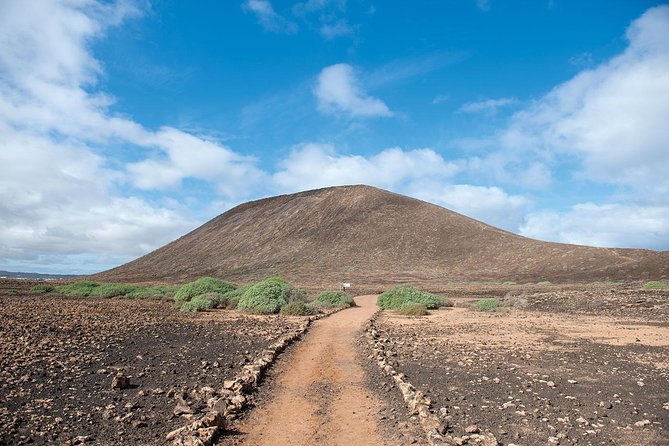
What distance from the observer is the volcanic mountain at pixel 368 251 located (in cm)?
6625

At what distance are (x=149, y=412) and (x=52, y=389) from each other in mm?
2168

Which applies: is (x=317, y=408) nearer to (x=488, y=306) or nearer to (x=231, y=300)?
(x=231, y=300)

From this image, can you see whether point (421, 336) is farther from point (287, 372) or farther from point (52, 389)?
point (52, 389)

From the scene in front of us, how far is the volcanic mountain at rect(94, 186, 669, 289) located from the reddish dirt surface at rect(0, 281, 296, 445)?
144ft

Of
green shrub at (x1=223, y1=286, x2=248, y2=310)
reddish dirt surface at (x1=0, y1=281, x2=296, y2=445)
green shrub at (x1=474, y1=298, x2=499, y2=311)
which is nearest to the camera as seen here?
reddish dirt surface at (x1=0, y1=281, x2=296, y2=445)

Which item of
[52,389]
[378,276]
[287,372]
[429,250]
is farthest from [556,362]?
[429,250]

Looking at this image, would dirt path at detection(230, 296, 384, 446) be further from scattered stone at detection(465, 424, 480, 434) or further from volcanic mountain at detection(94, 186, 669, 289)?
volcanic mountain at detection(94, 186, 669, 289)

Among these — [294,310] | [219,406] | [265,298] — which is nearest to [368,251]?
[265,298]

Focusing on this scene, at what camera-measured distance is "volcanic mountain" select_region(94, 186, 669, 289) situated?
66.2 m

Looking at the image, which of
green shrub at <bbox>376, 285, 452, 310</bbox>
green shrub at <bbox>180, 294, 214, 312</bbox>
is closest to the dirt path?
green shrub at <bbox>180, 294, 214, 312</bbox>

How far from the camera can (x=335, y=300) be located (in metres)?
29.2

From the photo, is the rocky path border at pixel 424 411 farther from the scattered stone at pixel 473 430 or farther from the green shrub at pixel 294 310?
the green shrub at pixel 294 310

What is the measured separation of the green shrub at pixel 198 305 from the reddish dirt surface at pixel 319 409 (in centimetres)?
1381

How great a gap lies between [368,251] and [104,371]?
251 ft
